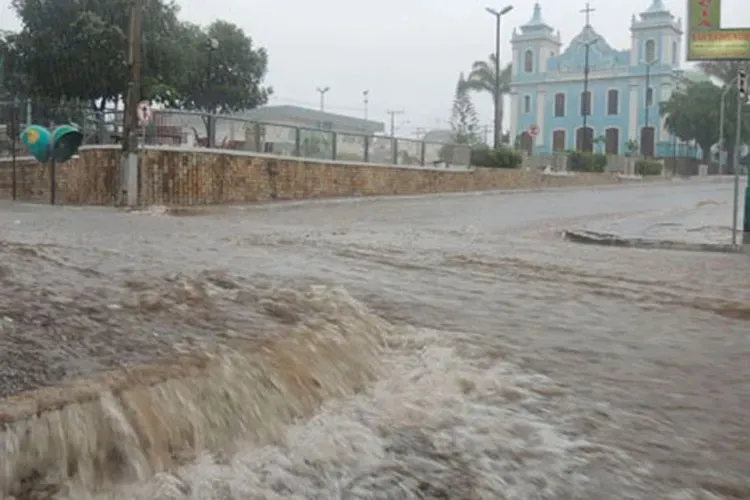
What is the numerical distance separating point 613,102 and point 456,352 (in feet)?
230

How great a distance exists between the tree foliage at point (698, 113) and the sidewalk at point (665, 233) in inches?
1929

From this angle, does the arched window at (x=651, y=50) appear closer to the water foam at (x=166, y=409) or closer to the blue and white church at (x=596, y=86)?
the blue and white church at (x=596, y=86)

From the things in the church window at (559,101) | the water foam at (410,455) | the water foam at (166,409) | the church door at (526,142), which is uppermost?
the church window at (559,101)

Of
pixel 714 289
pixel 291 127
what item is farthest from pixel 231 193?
pixel 714 289

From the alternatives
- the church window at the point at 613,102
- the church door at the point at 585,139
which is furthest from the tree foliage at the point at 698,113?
the church door at the point at 585,139

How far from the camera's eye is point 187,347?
4625mm

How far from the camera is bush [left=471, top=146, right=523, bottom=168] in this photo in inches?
1481

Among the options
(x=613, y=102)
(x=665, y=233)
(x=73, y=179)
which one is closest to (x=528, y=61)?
(x=613, y=102)

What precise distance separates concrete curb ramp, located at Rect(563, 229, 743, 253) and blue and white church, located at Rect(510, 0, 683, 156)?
180ft

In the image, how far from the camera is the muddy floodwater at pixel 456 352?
3264 mm

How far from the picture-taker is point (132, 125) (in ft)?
68.6

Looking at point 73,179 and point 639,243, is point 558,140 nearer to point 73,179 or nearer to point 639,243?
point 73,179

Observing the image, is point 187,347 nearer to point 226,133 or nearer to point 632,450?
point 632,450

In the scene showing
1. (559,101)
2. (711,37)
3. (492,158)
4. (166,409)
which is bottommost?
(166,409)
